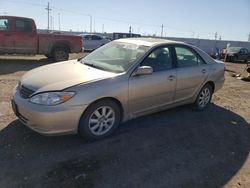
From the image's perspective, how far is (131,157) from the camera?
3871 mm

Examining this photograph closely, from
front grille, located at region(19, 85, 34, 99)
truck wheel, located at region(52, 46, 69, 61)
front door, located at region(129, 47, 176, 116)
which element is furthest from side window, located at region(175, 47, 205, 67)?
truck wheel, located at region(52, 46, 69, 61)

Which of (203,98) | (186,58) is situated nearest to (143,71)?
(186,58)

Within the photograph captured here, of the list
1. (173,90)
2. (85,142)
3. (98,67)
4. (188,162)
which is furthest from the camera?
(173,90)

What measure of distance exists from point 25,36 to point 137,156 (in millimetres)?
9789

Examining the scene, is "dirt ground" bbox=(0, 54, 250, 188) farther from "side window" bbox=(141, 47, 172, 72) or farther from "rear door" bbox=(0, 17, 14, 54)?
"rear door" bbox=(0, 17, 14, 54)

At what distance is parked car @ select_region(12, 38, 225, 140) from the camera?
12.5ft

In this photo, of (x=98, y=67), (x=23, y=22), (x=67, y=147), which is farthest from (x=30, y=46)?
(x=67, y=147)

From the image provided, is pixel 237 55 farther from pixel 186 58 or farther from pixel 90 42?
pixel 186 58

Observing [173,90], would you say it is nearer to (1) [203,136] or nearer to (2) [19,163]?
(1) [203,136]

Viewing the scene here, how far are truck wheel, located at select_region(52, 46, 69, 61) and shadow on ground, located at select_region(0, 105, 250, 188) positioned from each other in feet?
27.2

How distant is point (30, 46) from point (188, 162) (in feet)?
33.2

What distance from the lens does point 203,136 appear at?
4816 mm

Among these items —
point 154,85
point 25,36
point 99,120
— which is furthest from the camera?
point 25,36

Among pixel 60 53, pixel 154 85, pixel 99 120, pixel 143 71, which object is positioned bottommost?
pixel 99 120
